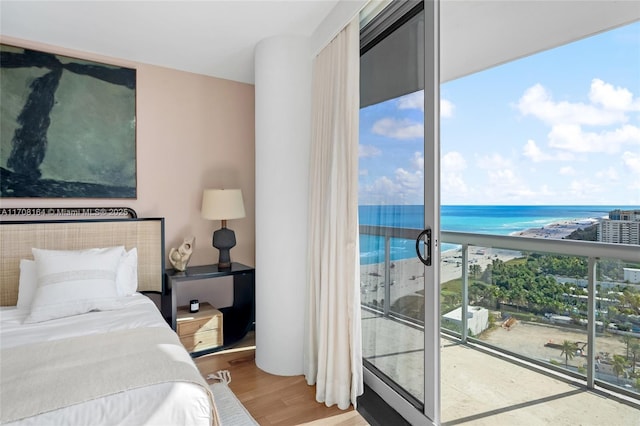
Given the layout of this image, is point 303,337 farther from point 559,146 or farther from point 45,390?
point 559,146

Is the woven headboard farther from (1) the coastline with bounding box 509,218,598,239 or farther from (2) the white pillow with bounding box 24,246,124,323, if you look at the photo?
(1) the coastline with bounding box 509,218,598,239

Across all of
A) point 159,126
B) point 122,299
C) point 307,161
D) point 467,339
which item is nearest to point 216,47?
point 159,126

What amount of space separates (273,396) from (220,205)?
164 centimetres

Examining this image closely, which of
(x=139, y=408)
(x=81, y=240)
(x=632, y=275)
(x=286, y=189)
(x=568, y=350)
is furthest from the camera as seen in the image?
(x=81, y=240)

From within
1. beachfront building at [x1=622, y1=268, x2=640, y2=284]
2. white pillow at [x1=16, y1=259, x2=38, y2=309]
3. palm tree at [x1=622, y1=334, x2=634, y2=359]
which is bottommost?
palm tree at [x1=622, y1=334, x2=634, y2=359]

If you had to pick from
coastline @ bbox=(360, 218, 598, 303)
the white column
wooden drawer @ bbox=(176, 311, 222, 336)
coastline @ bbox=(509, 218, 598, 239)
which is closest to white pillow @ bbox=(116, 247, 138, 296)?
wooden drawer @ bbox=(176, 311, 222, 336)

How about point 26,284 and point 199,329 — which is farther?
point 199,329

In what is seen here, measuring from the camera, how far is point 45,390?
4.22 ft

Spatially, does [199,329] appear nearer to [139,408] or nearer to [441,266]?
[139,408]

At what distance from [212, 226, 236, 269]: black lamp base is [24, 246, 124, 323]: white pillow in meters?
0.90

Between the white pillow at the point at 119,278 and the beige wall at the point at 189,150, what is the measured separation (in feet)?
1.73

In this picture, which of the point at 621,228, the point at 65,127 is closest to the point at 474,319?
the point at 621,228

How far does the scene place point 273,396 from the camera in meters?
2.31

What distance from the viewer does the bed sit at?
1.28 meters
